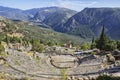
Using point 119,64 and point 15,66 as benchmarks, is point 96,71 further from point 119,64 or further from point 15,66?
point 15,66

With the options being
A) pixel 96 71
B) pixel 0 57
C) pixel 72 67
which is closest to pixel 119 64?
pixel 96 71

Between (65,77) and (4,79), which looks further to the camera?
(65,77)

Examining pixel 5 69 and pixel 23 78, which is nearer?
pixel 23 78

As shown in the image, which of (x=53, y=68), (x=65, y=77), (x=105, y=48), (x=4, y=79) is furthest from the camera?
(x=105, y=48)

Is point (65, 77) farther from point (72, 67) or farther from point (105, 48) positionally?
point (105, 48)

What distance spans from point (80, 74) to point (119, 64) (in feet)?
48.9

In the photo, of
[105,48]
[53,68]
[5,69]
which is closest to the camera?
[5,69]

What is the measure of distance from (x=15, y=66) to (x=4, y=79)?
16.9 m

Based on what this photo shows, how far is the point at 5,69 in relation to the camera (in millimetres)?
86688

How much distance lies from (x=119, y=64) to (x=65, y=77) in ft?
66.1

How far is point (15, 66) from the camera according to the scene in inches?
3561

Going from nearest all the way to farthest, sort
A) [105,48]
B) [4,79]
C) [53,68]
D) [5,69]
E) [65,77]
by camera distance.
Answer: [4,79]
[65,77]
[5,69]
[53,68]
[105,48]

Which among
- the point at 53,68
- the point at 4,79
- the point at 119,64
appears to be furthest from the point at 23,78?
the point at 119,64

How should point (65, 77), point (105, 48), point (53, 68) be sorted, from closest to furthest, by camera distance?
point (65, 77) < point (53, 68) < point (105, 48)
